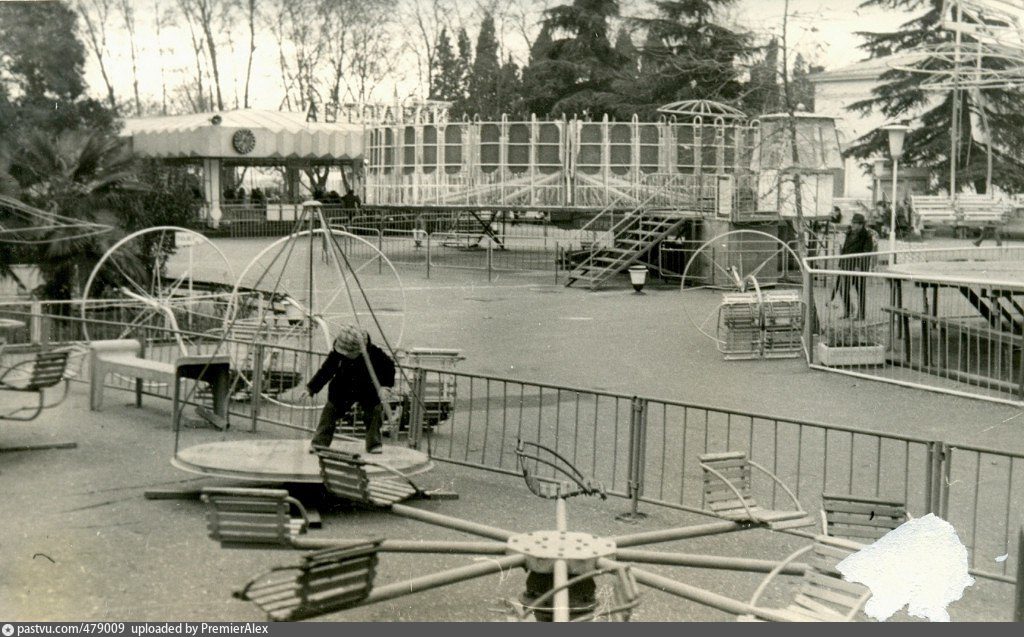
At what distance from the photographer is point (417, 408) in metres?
11.3

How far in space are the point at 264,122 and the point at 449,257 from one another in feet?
56.1

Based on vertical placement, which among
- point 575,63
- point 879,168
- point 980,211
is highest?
point 575,63

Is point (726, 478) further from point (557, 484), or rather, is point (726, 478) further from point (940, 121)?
point (940, 121)

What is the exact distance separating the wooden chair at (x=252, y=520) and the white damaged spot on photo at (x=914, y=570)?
3026 mm

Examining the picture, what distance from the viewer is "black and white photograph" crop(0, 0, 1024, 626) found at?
6887mm

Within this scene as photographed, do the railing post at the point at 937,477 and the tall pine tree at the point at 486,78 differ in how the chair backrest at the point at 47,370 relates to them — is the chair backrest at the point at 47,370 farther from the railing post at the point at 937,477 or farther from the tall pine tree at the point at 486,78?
the tall pine tree at the point at 486,78

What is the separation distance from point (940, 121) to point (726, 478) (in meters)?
35.2

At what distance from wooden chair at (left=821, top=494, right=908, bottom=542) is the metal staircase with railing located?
813 inches

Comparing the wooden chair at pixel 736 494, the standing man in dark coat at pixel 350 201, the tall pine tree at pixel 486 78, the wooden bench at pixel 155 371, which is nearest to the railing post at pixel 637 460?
the wooden chair at pixel 736 494

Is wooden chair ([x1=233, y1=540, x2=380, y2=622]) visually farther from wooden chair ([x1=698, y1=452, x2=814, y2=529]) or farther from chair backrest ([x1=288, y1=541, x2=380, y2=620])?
wooden chair ([x1=698, y1=452, x2=814, y2=529])

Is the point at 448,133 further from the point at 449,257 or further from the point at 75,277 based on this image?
the point at 75,277

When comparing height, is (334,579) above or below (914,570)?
above

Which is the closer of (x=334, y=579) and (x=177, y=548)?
(x=334, y=579)

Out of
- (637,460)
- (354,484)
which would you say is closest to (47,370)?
(354,484)
